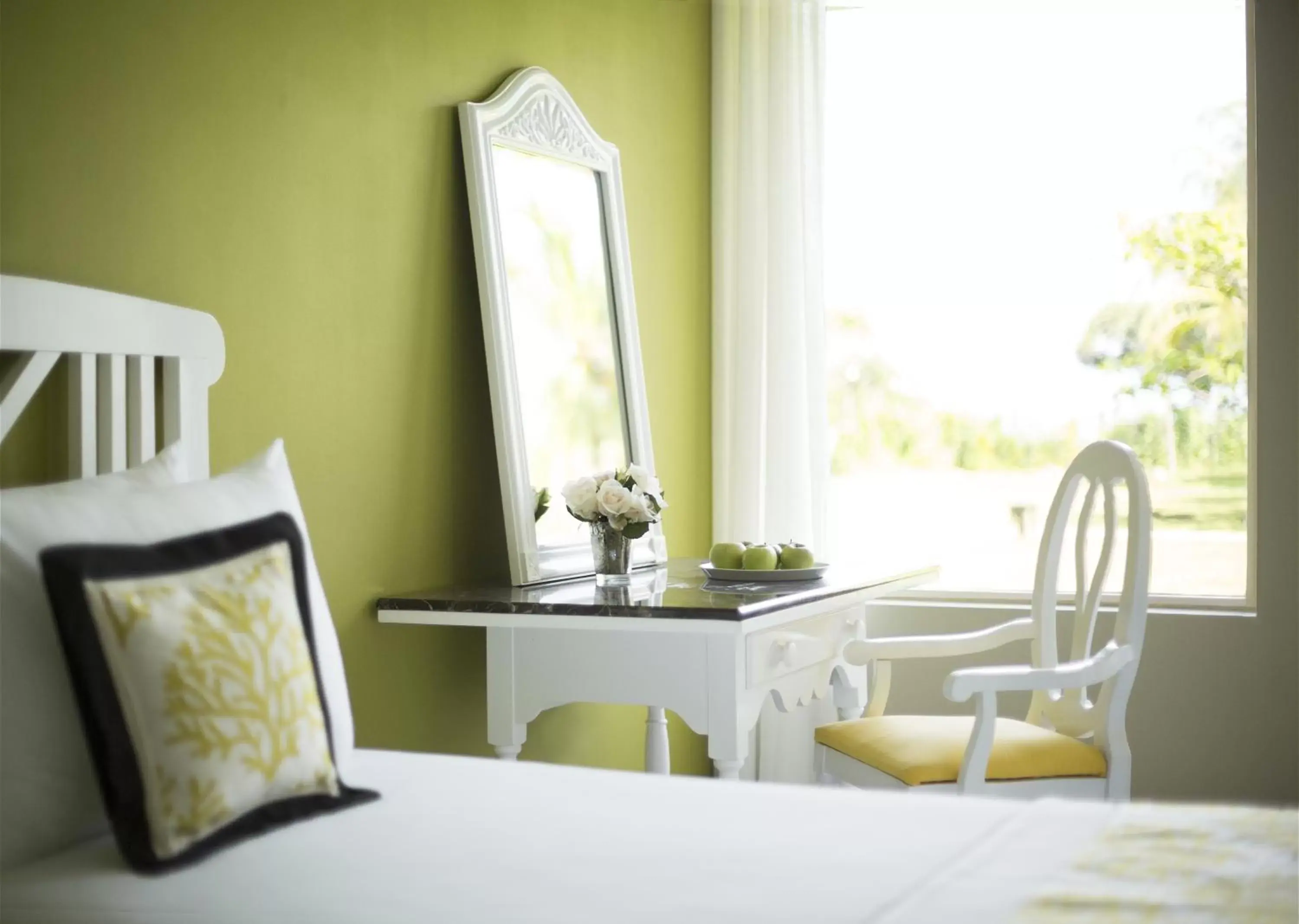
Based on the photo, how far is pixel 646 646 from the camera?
229 cm

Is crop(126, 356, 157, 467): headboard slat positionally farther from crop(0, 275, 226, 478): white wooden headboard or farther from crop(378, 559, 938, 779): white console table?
crop(378, 559, 938, 779): white console table

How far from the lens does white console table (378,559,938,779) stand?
7.30 feet

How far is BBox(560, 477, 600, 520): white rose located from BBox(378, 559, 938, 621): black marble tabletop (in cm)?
14

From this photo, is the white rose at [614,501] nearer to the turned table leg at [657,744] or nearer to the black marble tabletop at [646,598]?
the black marble tabletop at [646,598]

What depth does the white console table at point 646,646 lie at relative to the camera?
223 centimetres

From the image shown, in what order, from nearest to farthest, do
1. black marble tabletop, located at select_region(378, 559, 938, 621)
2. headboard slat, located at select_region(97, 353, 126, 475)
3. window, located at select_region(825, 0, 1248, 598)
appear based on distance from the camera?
1. headboard slat, located at select_region(97, 353, 126, 475)
2. black marble tabletop, located at select_region(378, 559, 938, 621)
3. window, located at select_region(825, 0, 1248, 598)

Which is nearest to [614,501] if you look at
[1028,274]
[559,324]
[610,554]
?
[610,554]

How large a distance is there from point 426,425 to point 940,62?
2090mm

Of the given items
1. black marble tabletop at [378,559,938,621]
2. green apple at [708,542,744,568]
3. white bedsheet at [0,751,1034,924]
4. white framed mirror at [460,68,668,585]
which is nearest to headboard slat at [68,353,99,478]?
white bedsheet at [0,751,1034,924]

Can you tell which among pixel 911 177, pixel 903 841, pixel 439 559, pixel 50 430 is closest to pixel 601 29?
pixel 911 177

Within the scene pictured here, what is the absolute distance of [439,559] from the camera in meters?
2.56

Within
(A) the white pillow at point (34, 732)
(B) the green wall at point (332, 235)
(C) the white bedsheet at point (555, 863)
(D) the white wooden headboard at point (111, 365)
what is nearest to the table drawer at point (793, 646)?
(B) the green wall at point (332, 235)

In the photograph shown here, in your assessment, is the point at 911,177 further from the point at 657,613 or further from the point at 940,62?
the point at 657,613

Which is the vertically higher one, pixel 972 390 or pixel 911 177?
pixel 911 177
